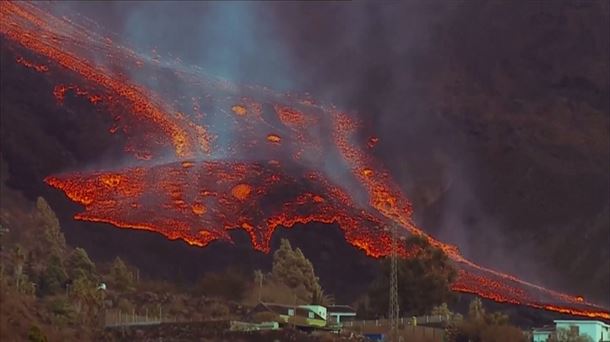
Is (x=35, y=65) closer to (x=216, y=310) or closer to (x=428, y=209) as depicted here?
(x=428, y=209)

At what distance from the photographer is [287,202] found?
203 feet

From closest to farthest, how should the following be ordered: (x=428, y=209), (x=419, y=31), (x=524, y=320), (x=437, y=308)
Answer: (x=437, y=308) → (x=524, y=320) → (x=428, y=209) → (x=419, y=31)

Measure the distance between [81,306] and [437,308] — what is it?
2072 cm

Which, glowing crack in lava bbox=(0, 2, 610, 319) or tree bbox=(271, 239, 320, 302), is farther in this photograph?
glowing crack in lava bbox=(0, 2, 610, 319)

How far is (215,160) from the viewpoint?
62781 millimetres

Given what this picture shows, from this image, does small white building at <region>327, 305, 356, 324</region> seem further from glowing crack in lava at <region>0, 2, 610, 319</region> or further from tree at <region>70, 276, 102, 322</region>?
tree at <region>70, 276, 102, 322</region>

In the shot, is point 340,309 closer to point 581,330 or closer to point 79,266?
point 581,330

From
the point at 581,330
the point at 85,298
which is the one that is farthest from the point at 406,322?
the point at 85,298

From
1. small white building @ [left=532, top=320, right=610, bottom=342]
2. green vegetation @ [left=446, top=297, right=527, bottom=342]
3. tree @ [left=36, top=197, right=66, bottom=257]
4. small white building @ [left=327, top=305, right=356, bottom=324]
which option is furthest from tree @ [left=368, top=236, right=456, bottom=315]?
tree @ [left=36, top=197, right=66, bottom=257]

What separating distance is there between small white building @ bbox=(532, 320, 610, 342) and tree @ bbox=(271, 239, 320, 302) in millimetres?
10299

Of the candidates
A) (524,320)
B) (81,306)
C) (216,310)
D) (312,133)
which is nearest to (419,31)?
(312,133)

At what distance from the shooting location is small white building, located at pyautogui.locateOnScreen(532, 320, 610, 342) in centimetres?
4619

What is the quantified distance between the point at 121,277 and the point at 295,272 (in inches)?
392

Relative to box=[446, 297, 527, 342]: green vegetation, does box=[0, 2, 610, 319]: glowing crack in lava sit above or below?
above
